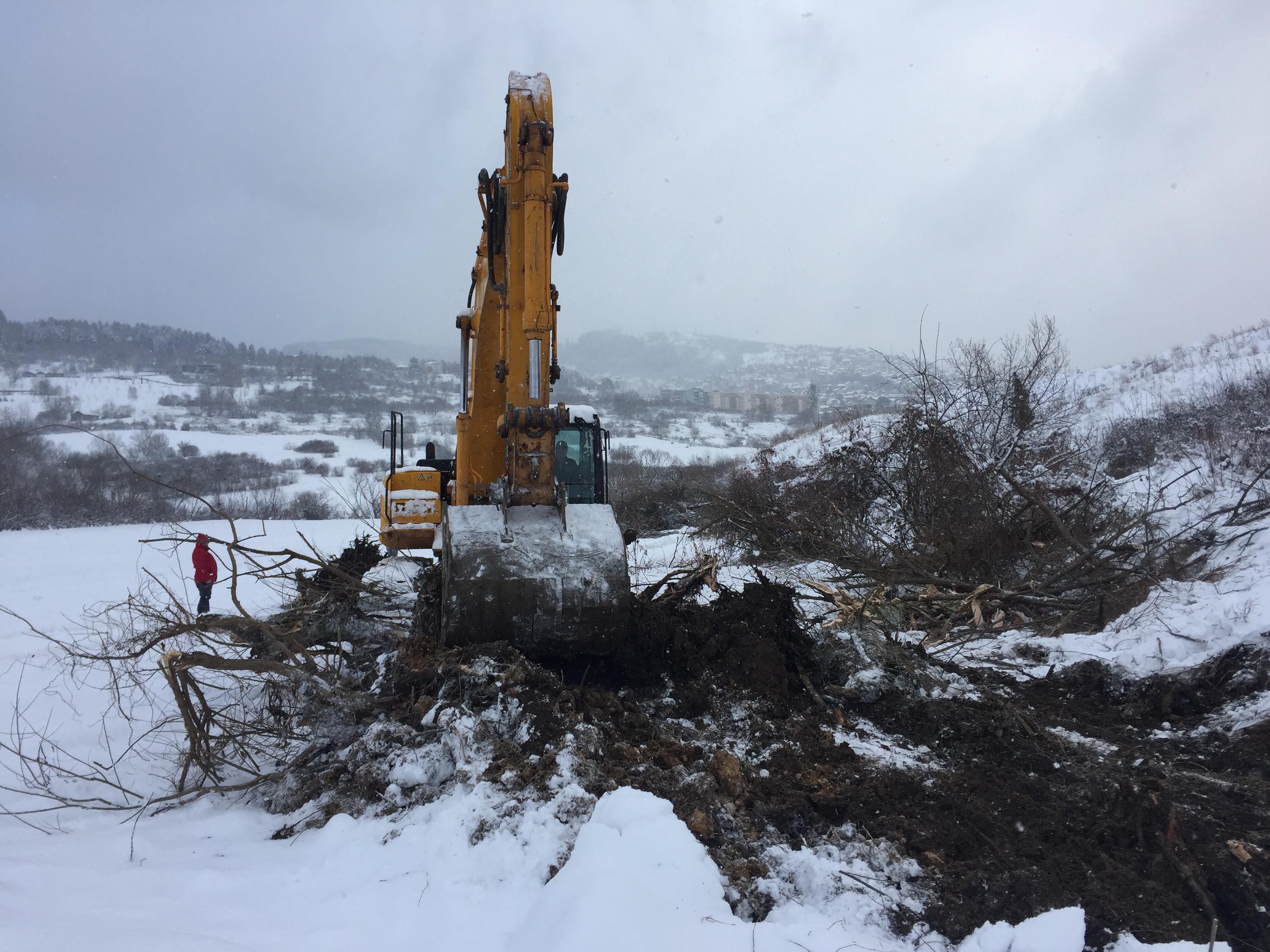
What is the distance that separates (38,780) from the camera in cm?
460

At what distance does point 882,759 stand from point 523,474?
3.29 meters

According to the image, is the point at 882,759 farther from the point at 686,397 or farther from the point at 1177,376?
the point at 686,397

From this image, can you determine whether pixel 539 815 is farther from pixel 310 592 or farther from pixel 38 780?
pixel 310 592

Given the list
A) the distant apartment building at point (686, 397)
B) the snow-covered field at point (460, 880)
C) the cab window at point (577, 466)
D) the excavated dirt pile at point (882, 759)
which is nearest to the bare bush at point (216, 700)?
the snow-covered field at point (460, 880)

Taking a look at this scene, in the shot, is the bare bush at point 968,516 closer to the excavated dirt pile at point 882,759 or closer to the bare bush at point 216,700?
the excavated dirt pile at point 882,759

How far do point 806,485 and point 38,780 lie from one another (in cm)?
1529

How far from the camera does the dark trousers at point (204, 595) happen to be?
1029cm

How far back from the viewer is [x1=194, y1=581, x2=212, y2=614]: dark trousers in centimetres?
1029

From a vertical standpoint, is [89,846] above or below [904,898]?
below

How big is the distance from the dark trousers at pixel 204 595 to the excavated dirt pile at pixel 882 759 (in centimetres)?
585

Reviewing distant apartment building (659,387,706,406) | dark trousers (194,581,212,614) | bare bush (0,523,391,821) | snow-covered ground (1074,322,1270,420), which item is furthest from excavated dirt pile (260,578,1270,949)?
distant apartment building (659,387,706,406)

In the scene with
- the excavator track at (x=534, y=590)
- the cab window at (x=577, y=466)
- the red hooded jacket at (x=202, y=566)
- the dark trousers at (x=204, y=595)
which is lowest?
the dark trousers at (x=204, y=595)

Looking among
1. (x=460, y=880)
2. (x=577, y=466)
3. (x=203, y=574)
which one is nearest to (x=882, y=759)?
(x=460, y=880)

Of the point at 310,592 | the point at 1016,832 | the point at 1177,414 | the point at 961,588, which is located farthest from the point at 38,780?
the point at 1177,414
